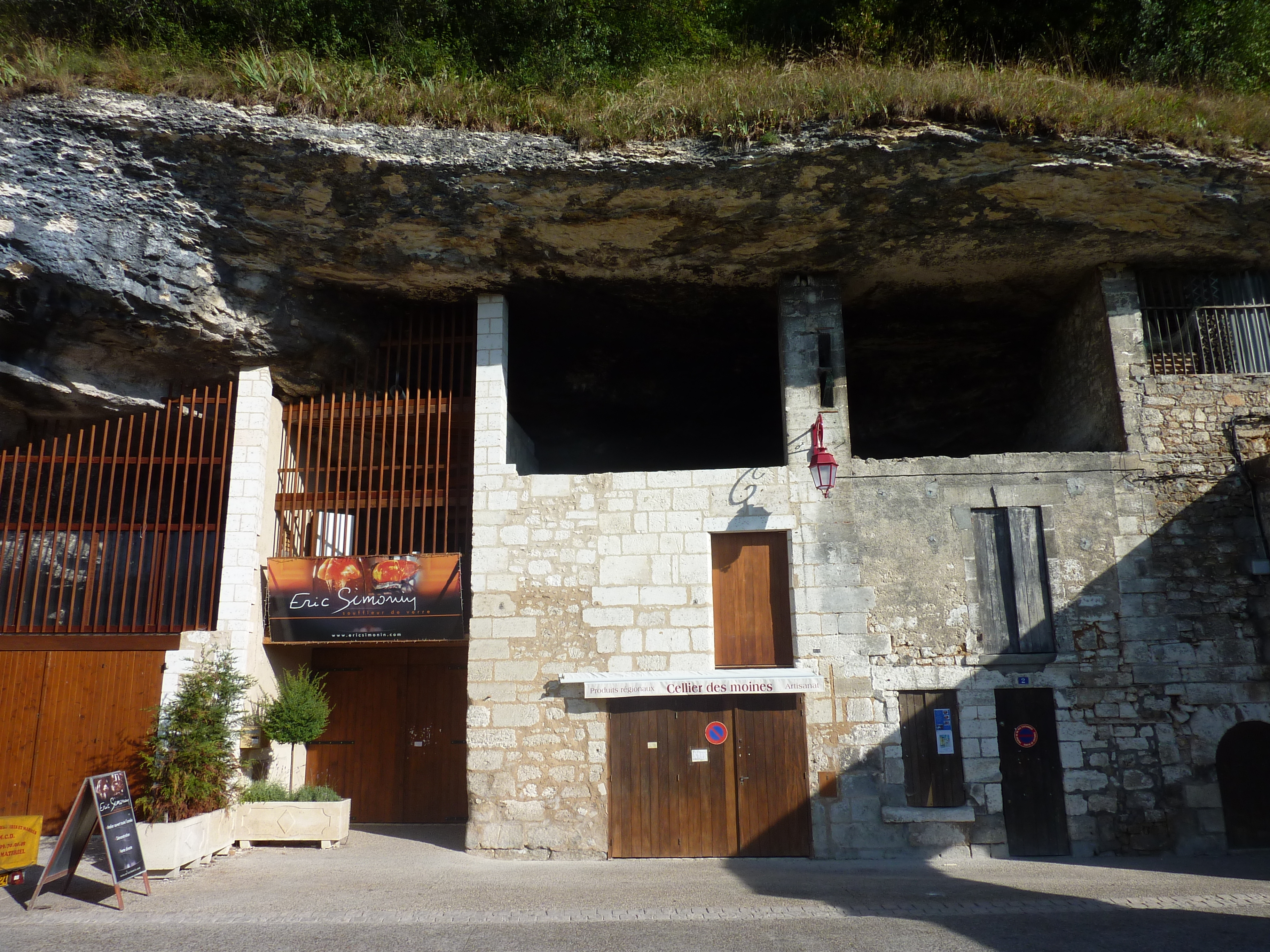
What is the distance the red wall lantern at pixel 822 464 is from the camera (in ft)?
27.7

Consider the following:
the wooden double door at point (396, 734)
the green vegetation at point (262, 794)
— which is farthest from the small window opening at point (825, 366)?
the green vegetation at point (262, 794)

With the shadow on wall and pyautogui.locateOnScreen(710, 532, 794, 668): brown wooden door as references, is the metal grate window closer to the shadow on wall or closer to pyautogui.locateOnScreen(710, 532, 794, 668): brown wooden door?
the shadow on wall

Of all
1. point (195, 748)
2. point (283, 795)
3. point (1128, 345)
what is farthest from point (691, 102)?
point (283, 795)

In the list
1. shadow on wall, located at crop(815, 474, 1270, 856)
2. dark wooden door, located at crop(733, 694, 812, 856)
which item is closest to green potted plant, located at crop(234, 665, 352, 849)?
dark wooden door, located at crop(733, 694, 812, 856)

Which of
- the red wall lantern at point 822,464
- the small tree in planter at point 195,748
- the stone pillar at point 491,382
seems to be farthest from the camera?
the stone pillar at point 491,382

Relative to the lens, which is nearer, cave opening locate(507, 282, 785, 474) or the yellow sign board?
the yellow sign board

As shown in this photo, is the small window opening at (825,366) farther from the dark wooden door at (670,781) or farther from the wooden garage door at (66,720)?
the wooden garage door at (66,720)

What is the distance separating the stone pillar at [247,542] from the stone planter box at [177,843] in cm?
149

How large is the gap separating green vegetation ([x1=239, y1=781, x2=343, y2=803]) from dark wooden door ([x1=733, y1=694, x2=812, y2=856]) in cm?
432

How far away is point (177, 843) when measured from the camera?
284 inches

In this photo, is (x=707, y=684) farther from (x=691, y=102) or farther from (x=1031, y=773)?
(x=691, y=102)

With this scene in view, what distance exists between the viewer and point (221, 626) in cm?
884

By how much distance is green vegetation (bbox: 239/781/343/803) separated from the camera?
8.50 metres

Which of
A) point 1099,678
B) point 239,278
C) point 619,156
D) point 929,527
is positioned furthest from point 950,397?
point 239,278
